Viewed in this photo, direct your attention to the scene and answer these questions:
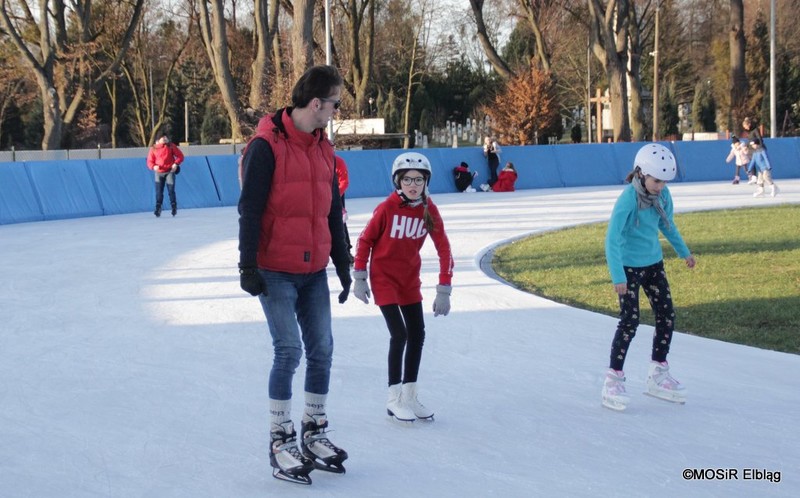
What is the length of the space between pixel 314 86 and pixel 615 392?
8.51 ft

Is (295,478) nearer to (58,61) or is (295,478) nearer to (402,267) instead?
(402,267)

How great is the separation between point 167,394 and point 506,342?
276 cm

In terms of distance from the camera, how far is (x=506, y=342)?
7.84m

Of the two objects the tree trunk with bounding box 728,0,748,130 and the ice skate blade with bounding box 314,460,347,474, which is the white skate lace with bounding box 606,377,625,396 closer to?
the ice skate blade with bounding box 314,460,347,474

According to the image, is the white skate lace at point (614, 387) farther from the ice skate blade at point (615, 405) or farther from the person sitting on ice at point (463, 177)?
the person sitting on ice at point (463, 177)

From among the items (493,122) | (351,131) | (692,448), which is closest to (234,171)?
(351,131)

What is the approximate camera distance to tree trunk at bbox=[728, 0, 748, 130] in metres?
45.4

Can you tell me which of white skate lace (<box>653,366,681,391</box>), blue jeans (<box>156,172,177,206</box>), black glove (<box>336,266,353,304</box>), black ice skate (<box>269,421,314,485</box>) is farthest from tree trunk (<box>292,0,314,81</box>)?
black ice skate (<box>269,421,314,485</box>)

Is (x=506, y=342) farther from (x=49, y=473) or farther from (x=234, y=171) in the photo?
(x=234, y=171)

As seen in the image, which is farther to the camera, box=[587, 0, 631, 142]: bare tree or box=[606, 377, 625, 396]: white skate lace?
box=[587, 0, 631, 142]: bare tree

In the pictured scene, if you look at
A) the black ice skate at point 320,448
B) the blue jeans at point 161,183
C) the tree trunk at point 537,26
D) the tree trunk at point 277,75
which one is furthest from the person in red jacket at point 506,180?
the black ice skate at point 320,448

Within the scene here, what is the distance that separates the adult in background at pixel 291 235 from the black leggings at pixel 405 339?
2.97ft

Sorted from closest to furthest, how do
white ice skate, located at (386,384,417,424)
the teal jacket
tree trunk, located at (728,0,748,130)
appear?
white ice skate, located at (386,384,417,424) → the teal jacket → tree trunk, located at (728,0,748,130)

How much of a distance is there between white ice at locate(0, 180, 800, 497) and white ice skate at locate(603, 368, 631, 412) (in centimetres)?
9
